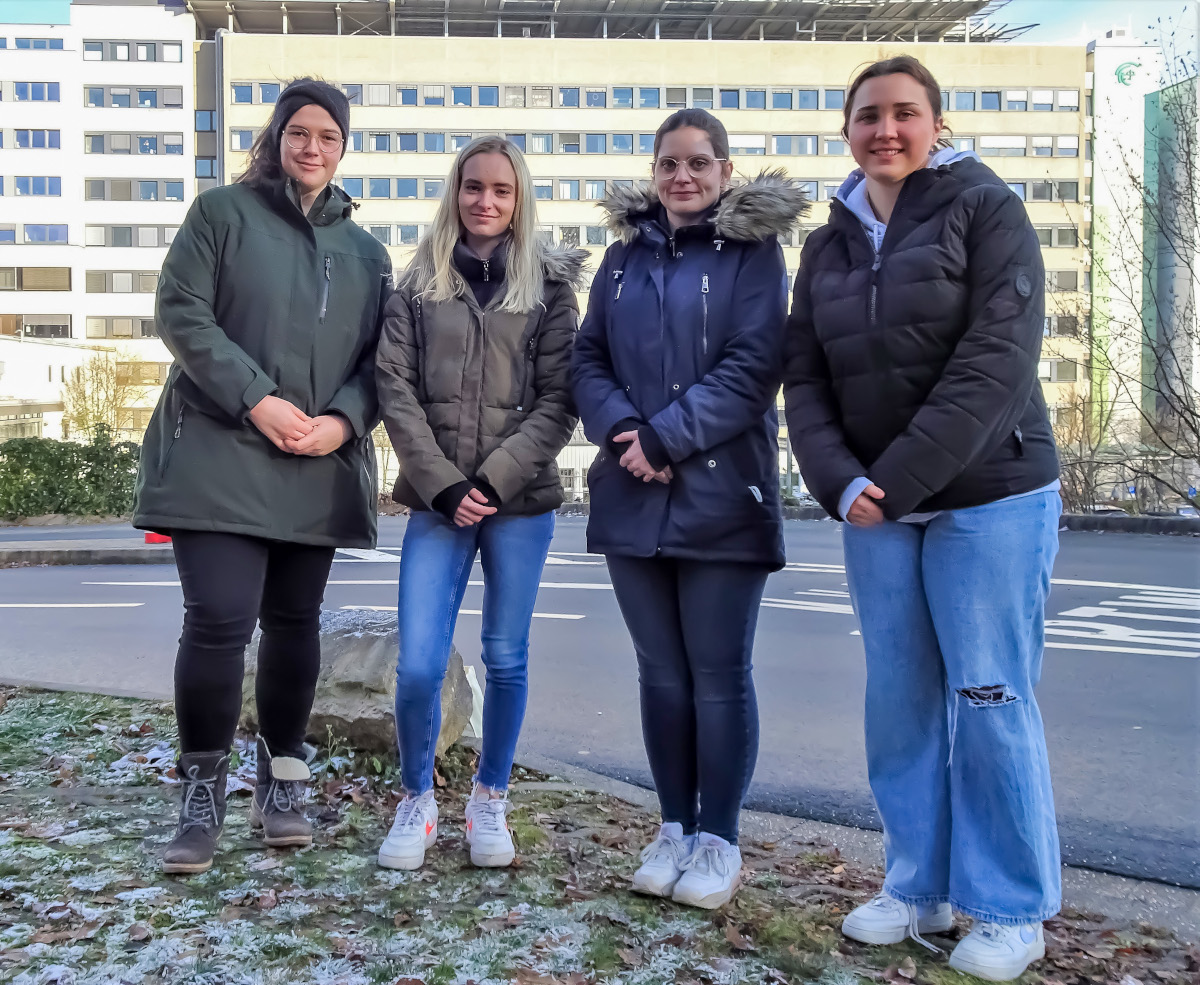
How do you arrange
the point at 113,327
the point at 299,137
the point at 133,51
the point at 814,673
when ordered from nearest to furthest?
the point at 299,137, the point at 814,673, the point at 113,327, the point at 133,51

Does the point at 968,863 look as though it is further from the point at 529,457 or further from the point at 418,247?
the point at 418,247

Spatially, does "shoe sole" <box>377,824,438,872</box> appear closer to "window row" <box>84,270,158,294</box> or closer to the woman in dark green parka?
the woman in dark green parka

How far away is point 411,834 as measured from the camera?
3570 mm

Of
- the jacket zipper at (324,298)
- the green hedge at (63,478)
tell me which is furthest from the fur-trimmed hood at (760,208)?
the green hedge at (63,478)

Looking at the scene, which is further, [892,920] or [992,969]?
[892,920]

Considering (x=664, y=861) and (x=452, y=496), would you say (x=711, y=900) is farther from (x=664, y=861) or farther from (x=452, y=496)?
(x=452, y=496)

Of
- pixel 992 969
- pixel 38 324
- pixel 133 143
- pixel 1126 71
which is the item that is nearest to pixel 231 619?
pixel 992 969

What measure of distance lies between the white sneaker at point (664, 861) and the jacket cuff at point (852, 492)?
1.12 m

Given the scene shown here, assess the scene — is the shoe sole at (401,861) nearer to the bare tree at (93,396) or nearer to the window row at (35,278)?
the bare tree at (93,396)

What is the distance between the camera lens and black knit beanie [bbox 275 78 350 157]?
3715mm

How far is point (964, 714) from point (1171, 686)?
4.94 m

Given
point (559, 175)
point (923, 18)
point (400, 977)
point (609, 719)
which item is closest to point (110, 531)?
point (609, 719)

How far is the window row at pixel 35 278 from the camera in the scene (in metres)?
70.0

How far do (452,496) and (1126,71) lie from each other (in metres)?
81.4
